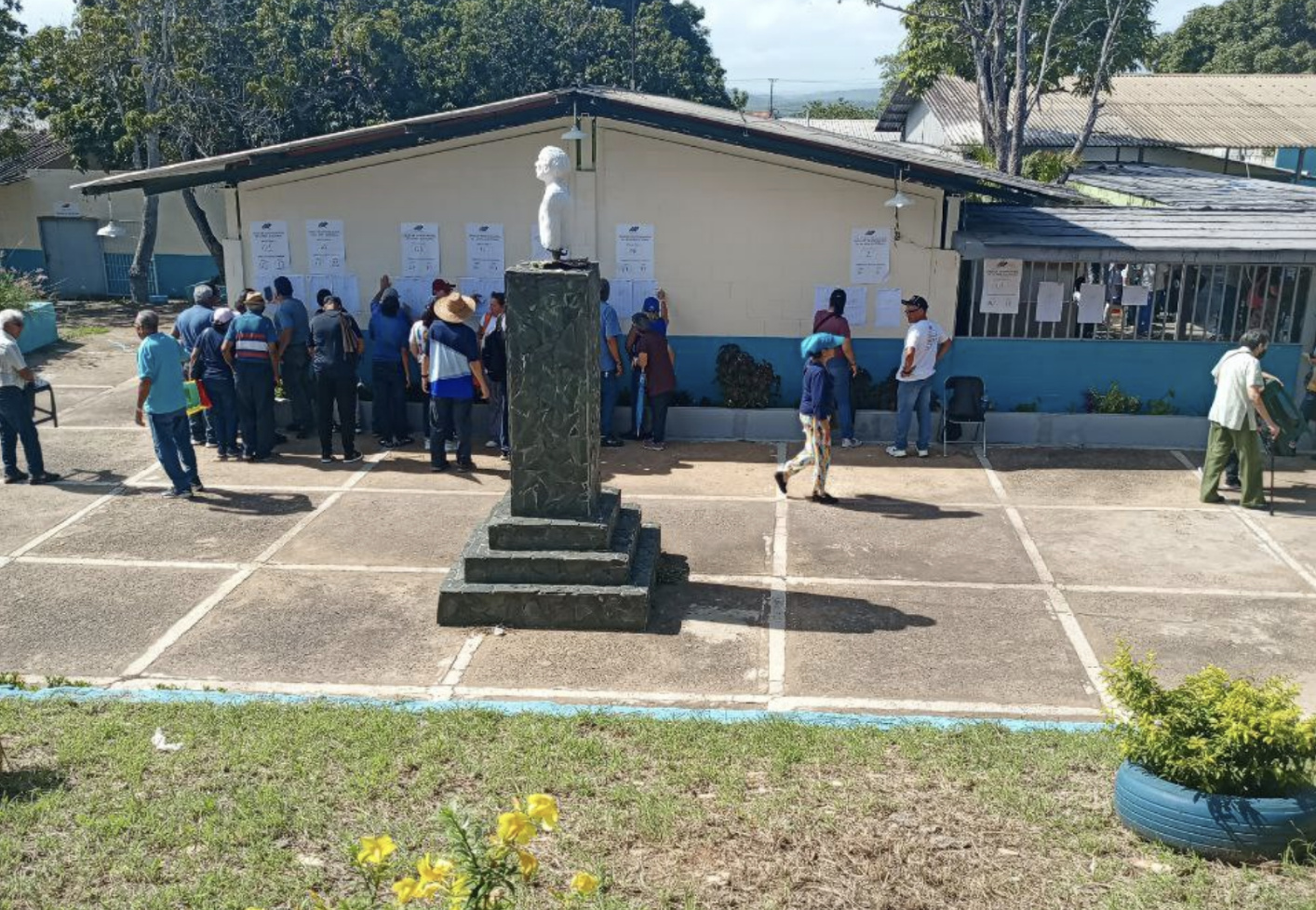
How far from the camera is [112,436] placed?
13.6 metres

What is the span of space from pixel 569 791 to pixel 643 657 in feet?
6.71

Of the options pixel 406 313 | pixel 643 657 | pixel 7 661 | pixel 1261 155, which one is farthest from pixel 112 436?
pixel 1261 155

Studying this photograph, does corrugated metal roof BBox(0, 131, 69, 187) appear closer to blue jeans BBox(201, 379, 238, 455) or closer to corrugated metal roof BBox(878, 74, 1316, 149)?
blue jeans BBox(201, 379, 238, 455)

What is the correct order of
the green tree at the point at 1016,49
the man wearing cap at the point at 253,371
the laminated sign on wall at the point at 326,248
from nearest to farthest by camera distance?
the man wearing cap at the point at 253,371, the laminated sign on wall at the point at 326,248, the green tree at the point at 1016,49

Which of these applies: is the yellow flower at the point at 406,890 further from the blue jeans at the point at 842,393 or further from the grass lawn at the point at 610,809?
the blue jeans at the point at 842,393

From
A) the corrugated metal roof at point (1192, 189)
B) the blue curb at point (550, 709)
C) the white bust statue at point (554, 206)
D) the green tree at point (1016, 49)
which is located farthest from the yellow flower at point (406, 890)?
the green tree at point (1016, 49)

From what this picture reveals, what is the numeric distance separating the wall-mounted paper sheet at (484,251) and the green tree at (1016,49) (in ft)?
32.7

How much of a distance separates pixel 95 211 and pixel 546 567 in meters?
21.9

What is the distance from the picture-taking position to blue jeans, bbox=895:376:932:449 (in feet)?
42.4

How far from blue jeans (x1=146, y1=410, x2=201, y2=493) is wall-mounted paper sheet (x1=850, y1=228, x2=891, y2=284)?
24.0ft

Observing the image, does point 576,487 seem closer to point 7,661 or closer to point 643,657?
point 643,657

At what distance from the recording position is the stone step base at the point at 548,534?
28.0 ft

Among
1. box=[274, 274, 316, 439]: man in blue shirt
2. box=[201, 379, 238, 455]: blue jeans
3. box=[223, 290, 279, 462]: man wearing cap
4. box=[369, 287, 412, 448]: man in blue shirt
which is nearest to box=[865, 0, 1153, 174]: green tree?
box=[369, 287, 412, 448]: man in blue shirt

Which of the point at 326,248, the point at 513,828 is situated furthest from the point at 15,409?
the point at 513,828
